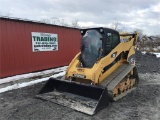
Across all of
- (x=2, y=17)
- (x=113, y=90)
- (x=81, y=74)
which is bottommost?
(x=113, y=90)

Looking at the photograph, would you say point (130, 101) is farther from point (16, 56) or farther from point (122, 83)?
point (16, 56)

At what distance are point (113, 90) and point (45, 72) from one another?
646 centimetres

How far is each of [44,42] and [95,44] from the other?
20.2ft

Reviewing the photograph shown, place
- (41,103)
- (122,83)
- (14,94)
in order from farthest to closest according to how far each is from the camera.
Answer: (14,94) < (122,83) < (41,103)

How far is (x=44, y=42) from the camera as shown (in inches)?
496

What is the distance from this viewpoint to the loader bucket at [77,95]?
5809 millimetres

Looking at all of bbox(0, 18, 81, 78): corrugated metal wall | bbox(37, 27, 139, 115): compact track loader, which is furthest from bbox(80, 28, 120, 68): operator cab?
bbox(0, 18, 81, 78): corrugated metal wall

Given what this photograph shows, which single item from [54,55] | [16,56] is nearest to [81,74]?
[16,56]

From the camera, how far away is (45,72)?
12141 millimetres

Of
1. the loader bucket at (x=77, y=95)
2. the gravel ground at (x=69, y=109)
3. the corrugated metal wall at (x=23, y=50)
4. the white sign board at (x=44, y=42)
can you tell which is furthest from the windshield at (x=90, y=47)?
the white sign board at (x=44, y=42)

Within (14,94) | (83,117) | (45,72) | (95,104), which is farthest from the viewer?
(45,72)

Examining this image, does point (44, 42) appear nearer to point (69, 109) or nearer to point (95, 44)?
point (95, 44)

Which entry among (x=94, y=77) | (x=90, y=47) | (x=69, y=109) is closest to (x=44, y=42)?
(x=90, y=47)

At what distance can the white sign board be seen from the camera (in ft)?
39.0
